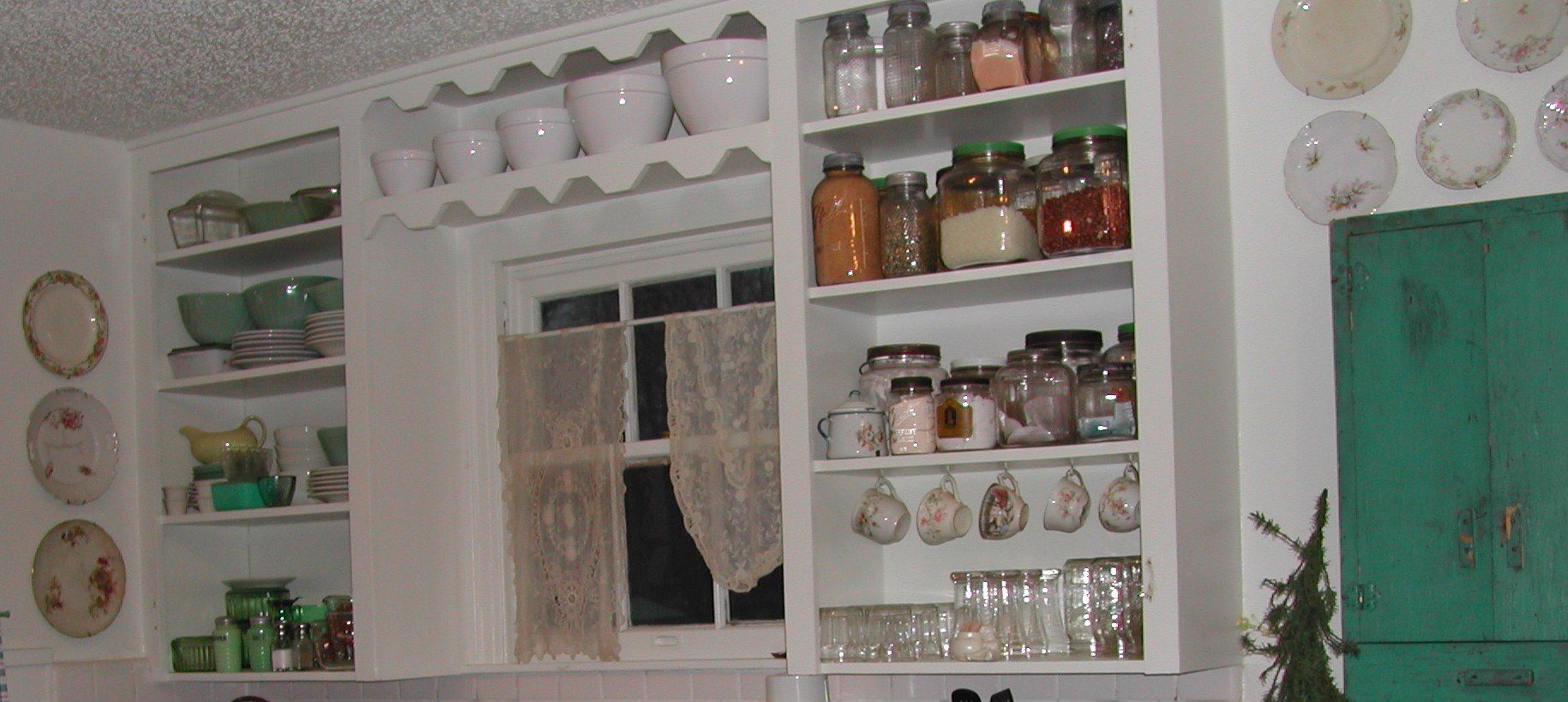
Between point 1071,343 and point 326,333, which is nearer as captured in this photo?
point 1071,343

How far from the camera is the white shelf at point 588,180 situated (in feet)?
10.5

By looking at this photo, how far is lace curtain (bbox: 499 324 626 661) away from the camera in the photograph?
11.9 ft

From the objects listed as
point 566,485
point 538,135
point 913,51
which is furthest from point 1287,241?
point 566,485

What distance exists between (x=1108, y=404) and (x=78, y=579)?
2638 mm

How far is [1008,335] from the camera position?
3189 millimetres

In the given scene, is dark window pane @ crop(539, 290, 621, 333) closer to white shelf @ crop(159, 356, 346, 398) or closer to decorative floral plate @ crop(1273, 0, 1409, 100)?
white shelf @ crop(159, 356, 346, 398)

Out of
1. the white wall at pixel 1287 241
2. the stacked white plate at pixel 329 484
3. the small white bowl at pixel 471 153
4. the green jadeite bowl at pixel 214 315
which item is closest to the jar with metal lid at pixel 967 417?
the white wall at pixel 1287 241

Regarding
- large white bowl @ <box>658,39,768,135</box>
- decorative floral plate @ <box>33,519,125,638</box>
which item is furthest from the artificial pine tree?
decorative floral plate @ <box>33,519,125,638</box>

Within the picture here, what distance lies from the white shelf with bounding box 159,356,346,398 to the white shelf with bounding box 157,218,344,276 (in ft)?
1.00

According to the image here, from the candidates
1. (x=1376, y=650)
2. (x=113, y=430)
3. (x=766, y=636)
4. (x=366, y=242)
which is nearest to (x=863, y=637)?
(x=766, y=636)

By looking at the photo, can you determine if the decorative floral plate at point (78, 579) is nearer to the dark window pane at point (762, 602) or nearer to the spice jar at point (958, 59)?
the dark window pane at point (762, 602)

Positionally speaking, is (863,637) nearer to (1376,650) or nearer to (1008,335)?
(1008,335)

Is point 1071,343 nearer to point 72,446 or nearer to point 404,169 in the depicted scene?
point 404,169

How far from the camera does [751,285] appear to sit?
3.54 m
